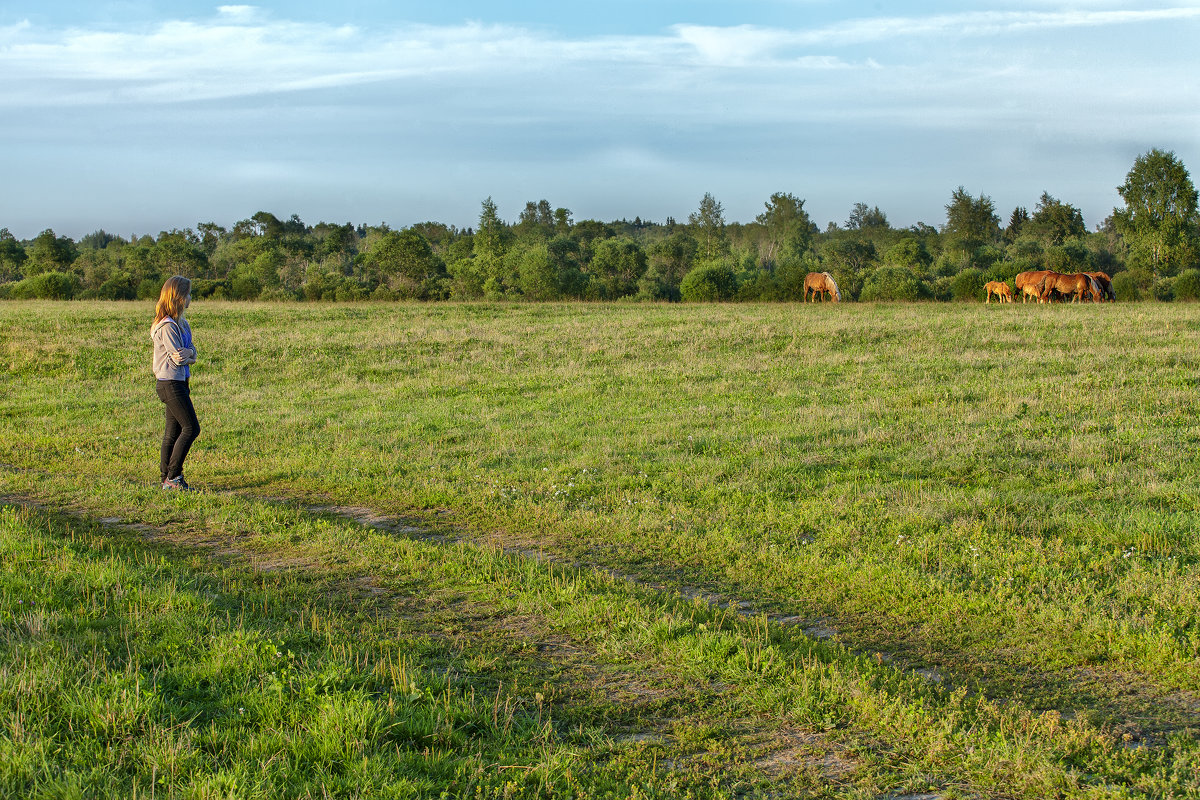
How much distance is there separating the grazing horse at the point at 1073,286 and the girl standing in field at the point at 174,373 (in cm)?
3371

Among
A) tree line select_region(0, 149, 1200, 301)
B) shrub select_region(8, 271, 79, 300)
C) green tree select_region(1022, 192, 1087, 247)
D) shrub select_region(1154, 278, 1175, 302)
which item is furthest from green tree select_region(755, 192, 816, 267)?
shrub select_region(8, 271, 79, 300)

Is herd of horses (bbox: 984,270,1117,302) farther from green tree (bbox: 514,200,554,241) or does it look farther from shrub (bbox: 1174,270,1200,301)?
green tree (bbox: 514,200,554,241)

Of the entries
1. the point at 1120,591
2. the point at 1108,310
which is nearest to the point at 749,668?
the point at 1120,591

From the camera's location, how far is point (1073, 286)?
3506cm

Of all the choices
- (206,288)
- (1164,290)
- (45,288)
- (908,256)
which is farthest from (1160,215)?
(45,288)

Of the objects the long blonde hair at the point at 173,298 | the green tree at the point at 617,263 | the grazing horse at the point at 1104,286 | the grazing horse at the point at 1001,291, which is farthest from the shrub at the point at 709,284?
the long blonde hair at the point at 173,298

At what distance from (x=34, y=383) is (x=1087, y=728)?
22830 millimetres

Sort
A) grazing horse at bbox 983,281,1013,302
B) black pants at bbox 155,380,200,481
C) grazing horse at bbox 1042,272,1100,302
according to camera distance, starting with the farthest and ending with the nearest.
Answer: grazing horse at bbox 983,281,1013,302 < grazing horse at bbox 1042,272,1100,302 < black pants at bbox 155,380,200,481

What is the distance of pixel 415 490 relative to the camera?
9.84 meters

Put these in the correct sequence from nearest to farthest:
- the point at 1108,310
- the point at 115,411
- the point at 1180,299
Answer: the point at 115,411
the point at 1108,310
the point at 1180,299

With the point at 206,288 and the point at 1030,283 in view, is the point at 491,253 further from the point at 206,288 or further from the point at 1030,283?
the point at 1030,283

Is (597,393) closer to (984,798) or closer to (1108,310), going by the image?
(984,798)

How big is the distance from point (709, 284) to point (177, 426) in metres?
44.9

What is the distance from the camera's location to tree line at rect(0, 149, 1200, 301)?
167ft
